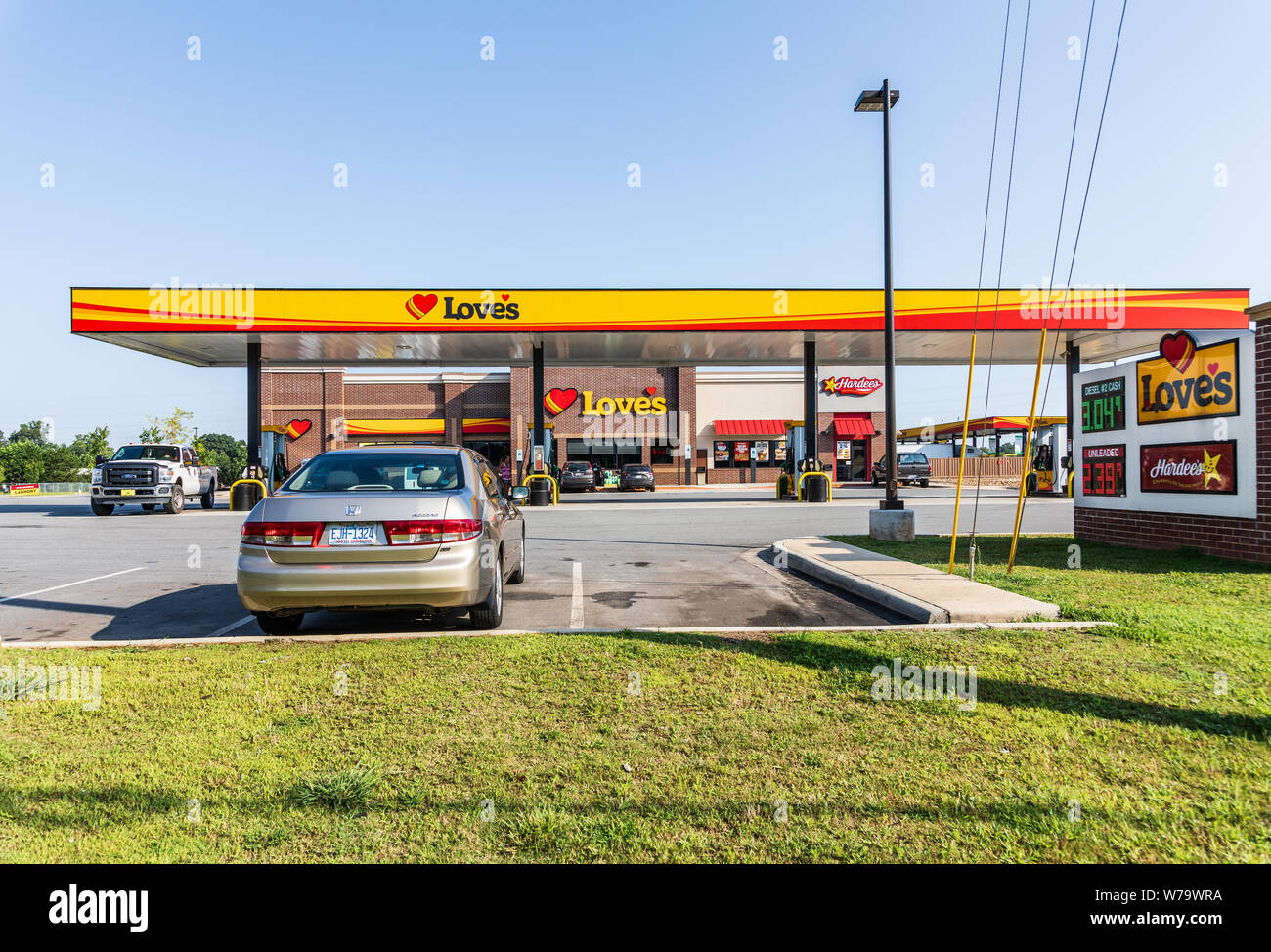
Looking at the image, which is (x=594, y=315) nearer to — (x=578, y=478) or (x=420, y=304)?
(x=420, y=304)

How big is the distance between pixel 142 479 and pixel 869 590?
21727mm

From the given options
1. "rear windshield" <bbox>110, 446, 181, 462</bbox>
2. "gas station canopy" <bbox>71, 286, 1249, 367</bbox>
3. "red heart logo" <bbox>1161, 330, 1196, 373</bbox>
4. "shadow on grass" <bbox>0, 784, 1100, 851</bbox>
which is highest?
"gas station canopy" <bbox>71, 286, 1249, 367</bbox>

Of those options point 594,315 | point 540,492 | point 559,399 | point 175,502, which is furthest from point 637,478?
point 175,502

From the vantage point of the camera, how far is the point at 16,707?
4.14 metres

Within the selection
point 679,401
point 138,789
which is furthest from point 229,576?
point 679,401

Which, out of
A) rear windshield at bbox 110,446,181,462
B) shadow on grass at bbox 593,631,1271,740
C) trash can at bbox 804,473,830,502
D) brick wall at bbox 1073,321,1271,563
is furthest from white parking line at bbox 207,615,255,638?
trash can at bbox 804,473,830,502

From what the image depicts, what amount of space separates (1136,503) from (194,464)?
26.8 meters

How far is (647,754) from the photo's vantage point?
11.3 feet

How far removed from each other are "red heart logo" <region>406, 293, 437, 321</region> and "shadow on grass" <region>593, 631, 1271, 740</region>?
1660 centimetres

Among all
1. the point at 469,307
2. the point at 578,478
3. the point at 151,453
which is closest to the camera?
the point at 469,307

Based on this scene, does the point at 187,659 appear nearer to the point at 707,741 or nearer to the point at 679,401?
the point at 707,741

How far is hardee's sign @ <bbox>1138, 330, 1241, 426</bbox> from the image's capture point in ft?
30.4

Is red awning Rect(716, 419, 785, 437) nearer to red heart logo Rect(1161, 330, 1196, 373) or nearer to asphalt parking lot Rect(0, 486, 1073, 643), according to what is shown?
asphalt parking lot Rect(0, 486, 1073, 643)

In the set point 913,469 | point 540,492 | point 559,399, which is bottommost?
point 540,492
